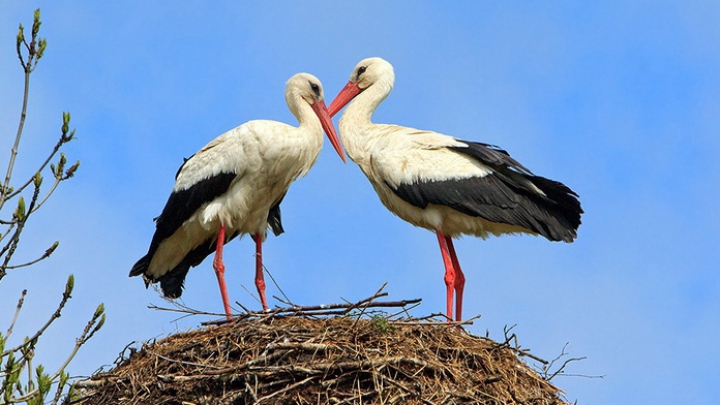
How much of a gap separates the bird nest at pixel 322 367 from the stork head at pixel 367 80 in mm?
3345

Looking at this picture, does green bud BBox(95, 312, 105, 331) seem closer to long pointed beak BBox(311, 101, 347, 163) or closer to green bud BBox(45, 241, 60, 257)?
green bud BBox(45, 241, 60, 257)

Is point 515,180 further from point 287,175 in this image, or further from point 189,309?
point 189,309

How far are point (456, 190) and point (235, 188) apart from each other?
1.92 metres

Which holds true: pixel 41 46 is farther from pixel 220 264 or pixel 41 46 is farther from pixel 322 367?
pixel 220 264

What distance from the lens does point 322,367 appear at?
25.9ft

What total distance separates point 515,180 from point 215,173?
8.44ft

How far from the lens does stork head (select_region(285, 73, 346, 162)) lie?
10.9 m

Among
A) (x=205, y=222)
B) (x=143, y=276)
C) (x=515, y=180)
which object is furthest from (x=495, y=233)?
(x=143, y=276)

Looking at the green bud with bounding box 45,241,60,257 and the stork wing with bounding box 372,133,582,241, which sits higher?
the stork wing with bounding box 372,133,582,241

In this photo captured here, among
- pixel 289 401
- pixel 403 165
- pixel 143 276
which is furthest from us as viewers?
pixel 143 276

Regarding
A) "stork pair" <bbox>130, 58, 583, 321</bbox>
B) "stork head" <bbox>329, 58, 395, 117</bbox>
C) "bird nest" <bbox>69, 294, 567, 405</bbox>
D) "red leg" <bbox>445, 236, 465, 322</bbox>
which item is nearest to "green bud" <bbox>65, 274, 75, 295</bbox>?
"bird nest" <bbox>69, 294, 567, 405</bbox>

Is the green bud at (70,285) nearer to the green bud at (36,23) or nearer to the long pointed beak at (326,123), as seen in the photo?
the green bud at (36,23)

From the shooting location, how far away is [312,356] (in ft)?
A: 26.3

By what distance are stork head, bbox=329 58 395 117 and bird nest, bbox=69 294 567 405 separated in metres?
3.34
